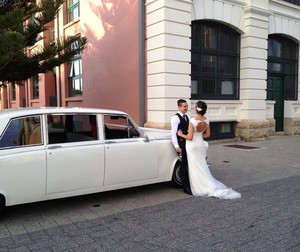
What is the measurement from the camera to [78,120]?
5098 millimetres

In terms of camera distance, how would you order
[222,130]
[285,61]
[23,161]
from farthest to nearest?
[285,61], [222,130], [23,161]

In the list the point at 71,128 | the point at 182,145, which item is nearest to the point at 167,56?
the point at 182,145

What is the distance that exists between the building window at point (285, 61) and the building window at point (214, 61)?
232cm

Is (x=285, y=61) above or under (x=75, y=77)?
above

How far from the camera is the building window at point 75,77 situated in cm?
1664

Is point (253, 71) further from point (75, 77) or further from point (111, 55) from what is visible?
point (75, 77)

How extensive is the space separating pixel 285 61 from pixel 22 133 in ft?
44.2

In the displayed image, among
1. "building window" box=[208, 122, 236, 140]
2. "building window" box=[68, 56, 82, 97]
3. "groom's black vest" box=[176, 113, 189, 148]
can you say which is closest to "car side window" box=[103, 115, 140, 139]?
"groom's black vest" box=[176, 113, 189, 148]

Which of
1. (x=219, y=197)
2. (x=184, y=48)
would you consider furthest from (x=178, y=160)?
(x=184, y=48)

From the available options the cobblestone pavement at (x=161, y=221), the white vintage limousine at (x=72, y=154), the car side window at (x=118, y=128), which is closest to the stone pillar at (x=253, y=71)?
the cobblestone pavement at (x=161, y=221)

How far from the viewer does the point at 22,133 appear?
4.52 meters

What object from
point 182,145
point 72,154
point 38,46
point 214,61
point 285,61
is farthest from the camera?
point 285,61

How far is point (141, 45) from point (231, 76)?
4005 mm

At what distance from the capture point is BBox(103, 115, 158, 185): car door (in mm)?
5180
